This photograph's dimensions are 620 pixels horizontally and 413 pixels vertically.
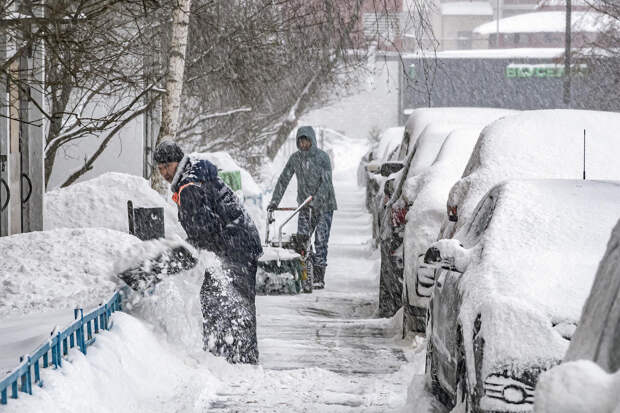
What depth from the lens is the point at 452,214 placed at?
7.39 metres

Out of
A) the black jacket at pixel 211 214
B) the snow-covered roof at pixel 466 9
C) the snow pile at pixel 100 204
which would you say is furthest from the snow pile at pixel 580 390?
the snow-covered roof at pixel 466 9

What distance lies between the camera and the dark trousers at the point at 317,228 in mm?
12820

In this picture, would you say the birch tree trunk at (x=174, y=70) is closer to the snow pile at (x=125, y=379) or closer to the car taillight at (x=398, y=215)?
the car taillight at (x=398, y=215)

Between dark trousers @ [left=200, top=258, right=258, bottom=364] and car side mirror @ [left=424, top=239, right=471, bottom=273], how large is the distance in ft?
7.20

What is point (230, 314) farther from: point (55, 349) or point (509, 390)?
point (509, 390)

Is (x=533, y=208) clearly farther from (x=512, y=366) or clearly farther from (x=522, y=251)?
(x=512, y=366)

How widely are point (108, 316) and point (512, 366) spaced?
126 inches

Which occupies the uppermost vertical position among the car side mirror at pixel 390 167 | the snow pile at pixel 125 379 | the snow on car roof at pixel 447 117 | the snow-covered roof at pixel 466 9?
the snow-covered roof at pixel 466 9

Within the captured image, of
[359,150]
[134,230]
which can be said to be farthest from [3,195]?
[359,150]

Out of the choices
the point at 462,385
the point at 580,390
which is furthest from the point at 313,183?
the point at 580,390

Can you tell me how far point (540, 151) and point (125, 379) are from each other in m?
3.51

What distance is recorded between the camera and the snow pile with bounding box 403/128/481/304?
8336 millimetres

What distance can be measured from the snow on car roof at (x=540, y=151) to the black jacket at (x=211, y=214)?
1.40 meters

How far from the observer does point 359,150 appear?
2916 inches
